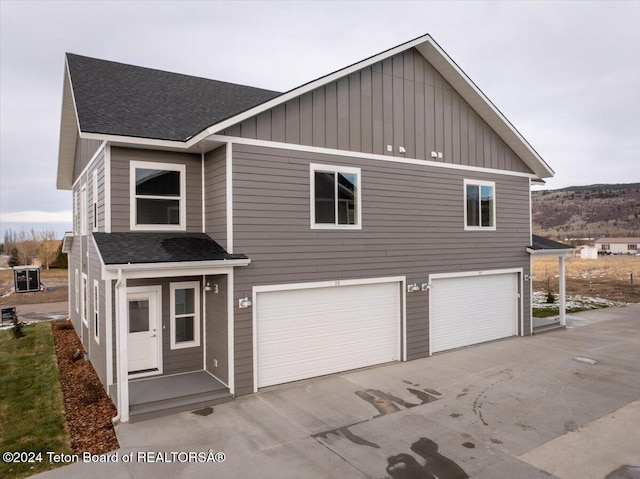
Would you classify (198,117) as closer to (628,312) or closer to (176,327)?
(176,327)

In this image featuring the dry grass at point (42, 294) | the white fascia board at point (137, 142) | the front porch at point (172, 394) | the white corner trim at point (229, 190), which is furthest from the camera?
the dry grass at point (42, 294)

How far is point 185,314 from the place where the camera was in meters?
9.06

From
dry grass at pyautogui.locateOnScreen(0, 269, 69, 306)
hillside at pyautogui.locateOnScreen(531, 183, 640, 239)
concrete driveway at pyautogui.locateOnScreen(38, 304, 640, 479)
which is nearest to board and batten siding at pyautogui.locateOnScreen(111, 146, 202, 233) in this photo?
concrete driveway at pyautogui.locateOnScreen(38, 304, 640, 479)

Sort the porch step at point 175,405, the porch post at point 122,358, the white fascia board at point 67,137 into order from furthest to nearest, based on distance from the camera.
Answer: the white fascia board at point 67,137 < the porch step at point 175,405 < the porch post at point 122,358

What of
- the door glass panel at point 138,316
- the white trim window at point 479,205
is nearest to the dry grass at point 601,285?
the white trim window at point 479,205

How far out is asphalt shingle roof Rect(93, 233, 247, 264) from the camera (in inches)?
282

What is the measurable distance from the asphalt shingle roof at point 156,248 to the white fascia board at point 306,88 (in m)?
2.05

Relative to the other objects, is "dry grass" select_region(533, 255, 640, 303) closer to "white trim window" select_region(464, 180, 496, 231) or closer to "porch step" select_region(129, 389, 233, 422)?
"white trim window" select_region(464, 180, 496, 231)

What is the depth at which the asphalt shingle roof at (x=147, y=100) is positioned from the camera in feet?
27.4

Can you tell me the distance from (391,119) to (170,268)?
650 cm

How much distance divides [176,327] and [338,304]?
3.65 metres

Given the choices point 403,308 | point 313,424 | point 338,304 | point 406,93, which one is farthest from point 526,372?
point 406,93

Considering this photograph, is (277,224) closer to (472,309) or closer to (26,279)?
(472,309)

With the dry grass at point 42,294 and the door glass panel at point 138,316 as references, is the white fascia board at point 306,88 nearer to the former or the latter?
the door glass panel at point 138,316
